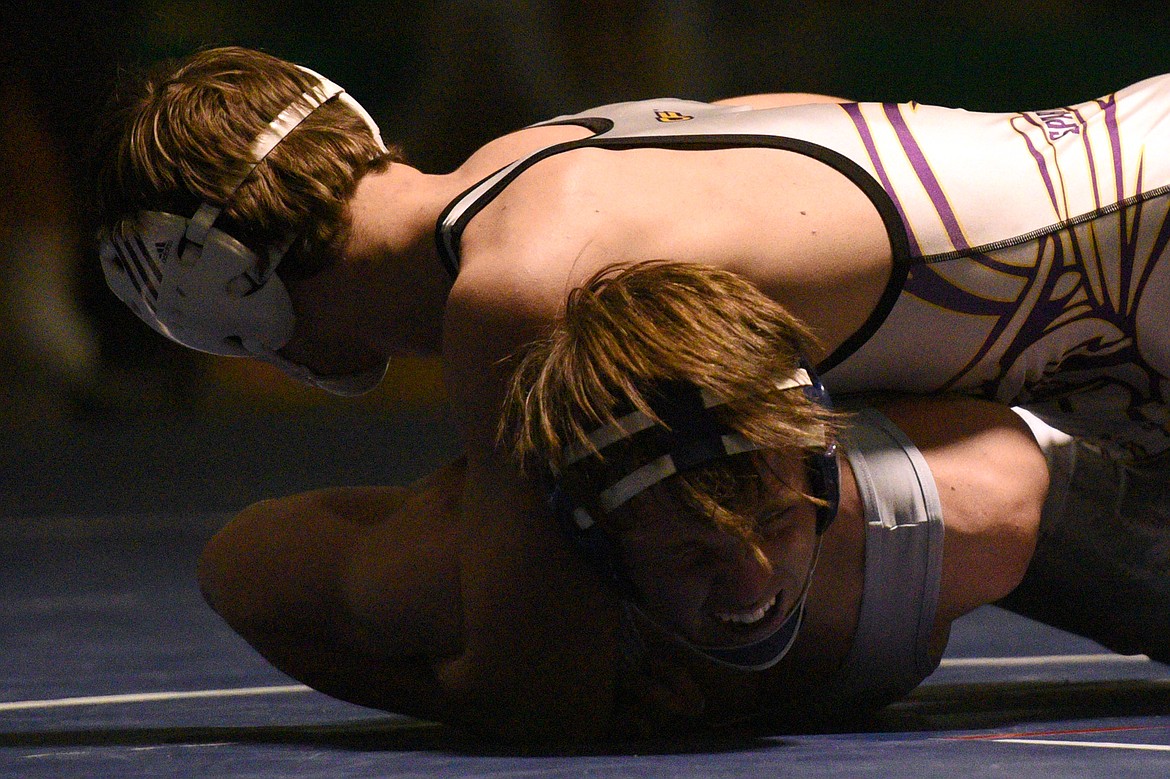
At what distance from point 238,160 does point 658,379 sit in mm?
803

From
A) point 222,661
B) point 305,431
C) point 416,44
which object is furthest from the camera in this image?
point 416,44

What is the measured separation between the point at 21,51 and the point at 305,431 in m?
2.57

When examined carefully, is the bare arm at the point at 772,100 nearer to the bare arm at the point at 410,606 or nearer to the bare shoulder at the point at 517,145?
the bare shoulder at the point at 517,145

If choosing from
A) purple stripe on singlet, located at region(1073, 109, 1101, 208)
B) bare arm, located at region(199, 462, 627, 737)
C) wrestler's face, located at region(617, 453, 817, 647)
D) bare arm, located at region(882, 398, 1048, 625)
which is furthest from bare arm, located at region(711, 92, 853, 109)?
wrestler's face, located at region(617, 453, 817, 647)

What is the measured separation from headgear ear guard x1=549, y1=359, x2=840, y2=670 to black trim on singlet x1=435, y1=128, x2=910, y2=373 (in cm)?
22

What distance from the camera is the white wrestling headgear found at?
2.38 meters

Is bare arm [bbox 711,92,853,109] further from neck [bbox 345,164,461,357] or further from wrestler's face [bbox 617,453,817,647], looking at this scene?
wrestler's face [bbox 617,453,817,647]

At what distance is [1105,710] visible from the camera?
2.39m

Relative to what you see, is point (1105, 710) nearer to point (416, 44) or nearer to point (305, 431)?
point (305, 431)

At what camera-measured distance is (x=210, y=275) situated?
7.89ft

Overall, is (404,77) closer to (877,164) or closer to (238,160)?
(238,160)

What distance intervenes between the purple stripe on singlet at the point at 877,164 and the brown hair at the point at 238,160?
2.23 ft

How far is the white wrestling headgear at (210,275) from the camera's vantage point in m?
2.38

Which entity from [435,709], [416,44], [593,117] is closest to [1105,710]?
[435,709]
